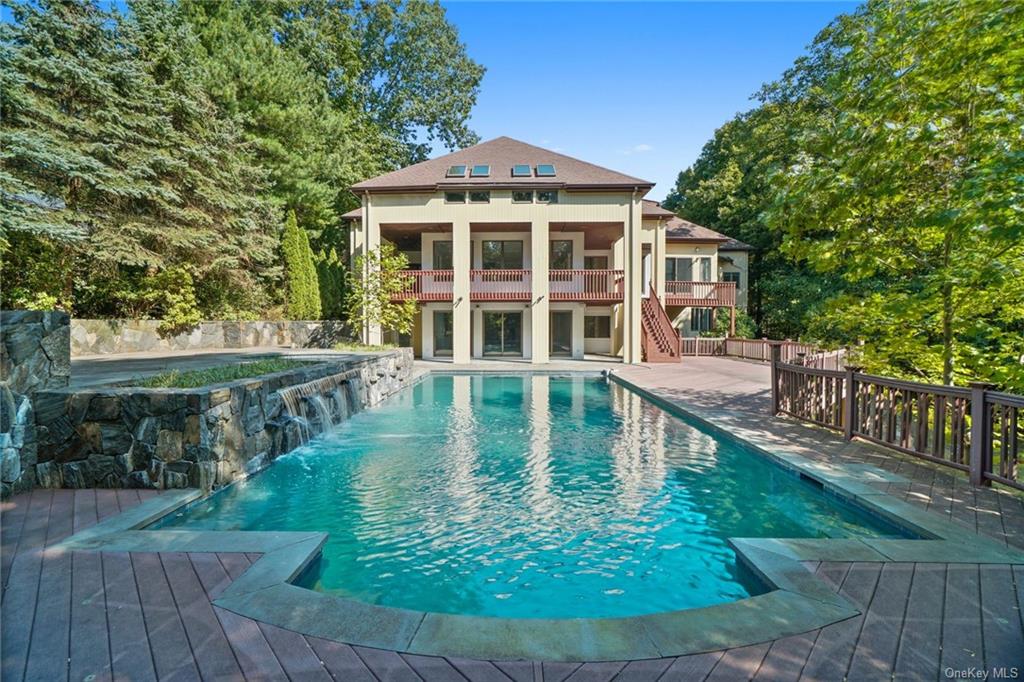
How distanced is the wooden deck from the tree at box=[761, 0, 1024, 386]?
2.75 m

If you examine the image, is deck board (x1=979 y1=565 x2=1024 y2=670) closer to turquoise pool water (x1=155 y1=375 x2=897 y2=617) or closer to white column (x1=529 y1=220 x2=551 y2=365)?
turquoise pool water (x1=155 y1=375 x2=897 y2=617)

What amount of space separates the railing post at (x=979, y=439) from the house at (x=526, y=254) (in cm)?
1313

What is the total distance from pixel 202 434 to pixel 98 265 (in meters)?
12.7

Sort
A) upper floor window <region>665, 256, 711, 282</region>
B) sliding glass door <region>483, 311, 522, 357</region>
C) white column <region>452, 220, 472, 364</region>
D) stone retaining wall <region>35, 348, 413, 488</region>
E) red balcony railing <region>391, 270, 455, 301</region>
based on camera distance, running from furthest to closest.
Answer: upper floor window <region>665, 256, 711, 282</region> → sliding glass door <region>483, 311, 522, 357</region> → red balcony railing <region>391, 270, 455, 301</region> → white column <region>452, 220, 472, 364</region> → stone retaining wall <region>35, 348, 413, 488</region>

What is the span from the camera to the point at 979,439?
4504 millimetres

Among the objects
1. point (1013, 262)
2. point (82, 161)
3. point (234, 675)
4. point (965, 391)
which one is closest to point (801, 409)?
point (965, 391)

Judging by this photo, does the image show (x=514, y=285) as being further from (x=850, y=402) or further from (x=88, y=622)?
(x=88, y=622)

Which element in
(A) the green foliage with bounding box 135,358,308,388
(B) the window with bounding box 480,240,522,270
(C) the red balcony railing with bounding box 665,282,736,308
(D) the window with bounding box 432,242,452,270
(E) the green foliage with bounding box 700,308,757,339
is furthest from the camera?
(E) the green foliage with bounding box 700,308,757,339

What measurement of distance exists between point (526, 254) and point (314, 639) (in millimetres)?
17917

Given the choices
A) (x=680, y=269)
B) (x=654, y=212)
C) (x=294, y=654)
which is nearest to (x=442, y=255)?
(x=654, y=212)

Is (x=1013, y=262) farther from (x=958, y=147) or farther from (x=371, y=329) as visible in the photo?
(x=371, y=329)

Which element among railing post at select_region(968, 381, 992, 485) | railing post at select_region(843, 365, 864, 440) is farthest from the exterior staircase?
railing post at select_region(968, 381, 992, 485)

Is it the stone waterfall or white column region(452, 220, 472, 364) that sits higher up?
white column region(452, 220, 472, 364)

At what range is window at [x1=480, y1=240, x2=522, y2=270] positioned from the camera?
64.6 ft
